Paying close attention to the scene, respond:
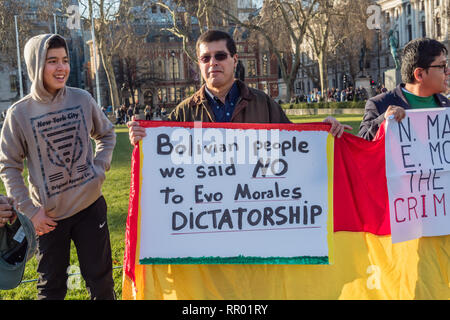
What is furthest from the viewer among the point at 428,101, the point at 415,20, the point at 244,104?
the point at 415,20

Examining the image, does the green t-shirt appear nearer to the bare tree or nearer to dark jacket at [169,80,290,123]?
dark jacket at [169,80,290,123]

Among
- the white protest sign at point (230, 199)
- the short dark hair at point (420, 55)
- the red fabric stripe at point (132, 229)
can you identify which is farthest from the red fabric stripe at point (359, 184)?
the red fabric stripe at point (132, 229)

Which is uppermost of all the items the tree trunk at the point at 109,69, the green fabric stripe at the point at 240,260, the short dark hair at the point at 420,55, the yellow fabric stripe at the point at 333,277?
the tree trunk at the point at 109,69

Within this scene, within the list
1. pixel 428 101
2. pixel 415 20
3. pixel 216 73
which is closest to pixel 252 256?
pixel 216 73

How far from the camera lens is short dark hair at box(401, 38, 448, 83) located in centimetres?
432

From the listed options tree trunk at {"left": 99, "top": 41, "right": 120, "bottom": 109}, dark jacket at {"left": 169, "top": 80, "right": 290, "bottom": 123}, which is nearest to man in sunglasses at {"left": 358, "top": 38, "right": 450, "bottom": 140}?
dark jacket at {"left": 169, "top": 80, "right": 290, "bottom": 123}

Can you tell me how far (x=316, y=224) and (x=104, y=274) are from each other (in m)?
1.52

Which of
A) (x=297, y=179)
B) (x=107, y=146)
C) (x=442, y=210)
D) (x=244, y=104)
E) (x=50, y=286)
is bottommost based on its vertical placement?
(x=50, y=286)

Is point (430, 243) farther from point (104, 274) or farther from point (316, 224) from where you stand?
Result: point (104, 274)

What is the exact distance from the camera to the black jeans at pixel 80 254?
380 centimetres

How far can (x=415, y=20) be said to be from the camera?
7594 centimetres

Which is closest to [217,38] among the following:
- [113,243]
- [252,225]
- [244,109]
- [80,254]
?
[244,109]

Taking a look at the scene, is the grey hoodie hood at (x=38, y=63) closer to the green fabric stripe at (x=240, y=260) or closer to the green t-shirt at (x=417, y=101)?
the green fabric stripe at (x=240, y=260)

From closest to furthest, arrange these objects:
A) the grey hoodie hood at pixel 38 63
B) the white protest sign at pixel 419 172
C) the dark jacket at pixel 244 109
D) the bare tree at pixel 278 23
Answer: the grey hoodie hood at pixel 38 63, the dark jacket at pixel 244 109, the white protest sign at pixel 419 172, the bare tree at pixel 278 23
